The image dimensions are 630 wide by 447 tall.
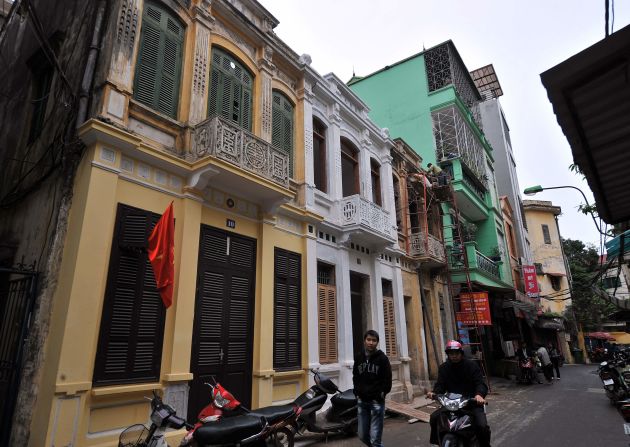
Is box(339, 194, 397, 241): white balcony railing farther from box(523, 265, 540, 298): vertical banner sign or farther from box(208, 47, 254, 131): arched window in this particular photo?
→ box(523, 265, 540, 298): vertical banner sign

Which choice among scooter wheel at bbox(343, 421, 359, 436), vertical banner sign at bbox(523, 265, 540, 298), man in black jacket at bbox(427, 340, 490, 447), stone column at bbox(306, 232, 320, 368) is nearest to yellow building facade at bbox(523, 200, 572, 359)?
vertical banner sign at bbox(523, 265, 540, 298)

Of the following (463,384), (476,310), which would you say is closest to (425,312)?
(476,310)

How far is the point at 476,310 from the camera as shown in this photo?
16125mm

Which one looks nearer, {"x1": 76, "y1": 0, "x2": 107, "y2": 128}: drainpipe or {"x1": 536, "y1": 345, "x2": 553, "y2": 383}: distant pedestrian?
{"x1": 76, "y1": 0, "x2": 107, "y2": 128}: drainpipe

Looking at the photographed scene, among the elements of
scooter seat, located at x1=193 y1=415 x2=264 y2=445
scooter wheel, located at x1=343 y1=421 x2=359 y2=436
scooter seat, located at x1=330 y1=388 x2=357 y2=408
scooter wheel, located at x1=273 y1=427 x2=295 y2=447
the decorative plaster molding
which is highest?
the decorative plaster molding

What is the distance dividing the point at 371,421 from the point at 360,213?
659 cm

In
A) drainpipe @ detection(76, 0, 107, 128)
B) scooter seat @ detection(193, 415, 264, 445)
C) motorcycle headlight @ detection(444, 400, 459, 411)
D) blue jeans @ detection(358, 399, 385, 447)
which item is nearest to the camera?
scooter seat @ detection(193, 415, 264, 445)

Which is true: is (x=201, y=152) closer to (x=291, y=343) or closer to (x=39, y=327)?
(x=39, y=327)

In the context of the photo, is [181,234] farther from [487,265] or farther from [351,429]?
[487,265]

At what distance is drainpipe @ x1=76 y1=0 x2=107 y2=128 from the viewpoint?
21.9 feet

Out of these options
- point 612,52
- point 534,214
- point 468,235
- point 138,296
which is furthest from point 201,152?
point 534,214

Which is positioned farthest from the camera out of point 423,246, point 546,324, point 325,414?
point 546,324

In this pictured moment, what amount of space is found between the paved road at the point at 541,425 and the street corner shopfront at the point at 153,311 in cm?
221

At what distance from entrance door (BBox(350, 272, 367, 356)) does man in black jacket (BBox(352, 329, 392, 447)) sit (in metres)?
6.01
